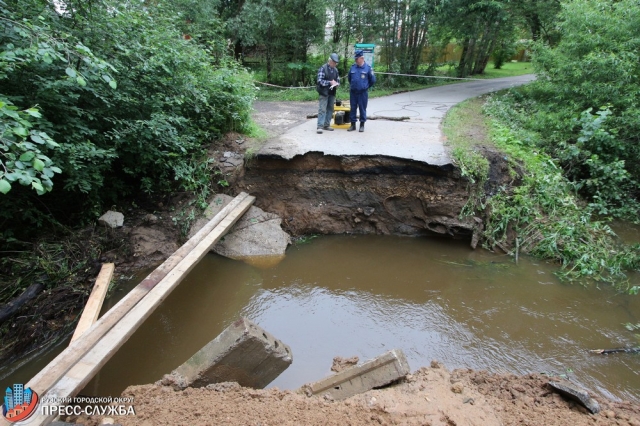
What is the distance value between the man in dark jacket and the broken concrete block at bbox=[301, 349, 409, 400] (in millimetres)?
5485

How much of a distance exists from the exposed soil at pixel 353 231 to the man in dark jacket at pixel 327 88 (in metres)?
0.91

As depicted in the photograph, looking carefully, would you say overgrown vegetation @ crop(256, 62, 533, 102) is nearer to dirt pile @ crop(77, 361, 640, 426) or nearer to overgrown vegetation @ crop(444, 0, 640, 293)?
overgrown vegetation @ crop(444, 0, 640, 293)

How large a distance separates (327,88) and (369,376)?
5.85 meters

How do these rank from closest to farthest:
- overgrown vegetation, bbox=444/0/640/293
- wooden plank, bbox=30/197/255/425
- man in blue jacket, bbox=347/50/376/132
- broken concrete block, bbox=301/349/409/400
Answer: wooden plank, bbox=30/197/255/425 → broken concrete block, bbox=301/349/409/400 → overgrown vegetation, bbox=444/0/640/293 → man in blue jacket, bbox=347/50/376/132

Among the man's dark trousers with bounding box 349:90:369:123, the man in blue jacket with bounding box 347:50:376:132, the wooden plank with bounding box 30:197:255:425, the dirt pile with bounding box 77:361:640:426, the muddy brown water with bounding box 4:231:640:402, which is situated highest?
the man in blue jacket with bounding box 347:50:376:132

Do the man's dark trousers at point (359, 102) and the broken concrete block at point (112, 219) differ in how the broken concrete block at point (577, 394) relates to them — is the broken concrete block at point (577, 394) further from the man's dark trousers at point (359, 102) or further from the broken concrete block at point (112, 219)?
the man's dark trousers at point (359, 102)

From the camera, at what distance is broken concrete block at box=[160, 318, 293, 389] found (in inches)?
118

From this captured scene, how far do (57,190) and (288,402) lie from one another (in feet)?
15.1

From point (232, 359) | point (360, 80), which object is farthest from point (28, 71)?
point (360, 80)

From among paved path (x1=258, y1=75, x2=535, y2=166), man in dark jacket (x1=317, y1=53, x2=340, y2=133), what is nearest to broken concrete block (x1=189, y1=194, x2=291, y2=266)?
paved path (x1=258, y1=75, x2=535, y2=166)

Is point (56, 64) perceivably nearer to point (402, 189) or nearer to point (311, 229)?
point (311, 229)

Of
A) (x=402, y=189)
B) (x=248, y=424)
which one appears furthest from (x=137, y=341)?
(x=402, y=189)

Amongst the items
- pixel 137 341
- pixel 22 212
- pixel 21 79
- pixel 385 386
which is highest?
pixel 21 79

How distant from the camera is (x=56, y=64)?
457 cm
